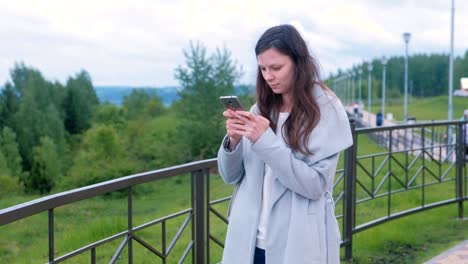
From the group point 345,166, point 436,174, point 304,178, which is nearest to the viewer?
point 304,178

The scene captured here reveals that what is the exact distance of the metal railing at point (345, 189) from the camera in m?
2.21

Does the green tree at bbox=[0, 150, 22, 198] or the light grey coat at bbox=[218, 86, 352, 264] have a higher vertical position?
the light grey coat at bbox=[218, 86, 352, 264]

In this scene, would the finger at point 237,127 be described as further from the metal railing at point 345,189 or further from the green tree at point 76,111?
the green tree at point 76,111

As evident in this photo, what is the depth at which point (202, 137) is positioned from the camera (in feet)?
139

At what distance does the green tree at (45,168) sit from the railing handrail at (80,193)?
41236 millimetres

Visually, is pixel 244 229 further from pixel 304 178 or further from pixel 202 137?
pixel 202 137

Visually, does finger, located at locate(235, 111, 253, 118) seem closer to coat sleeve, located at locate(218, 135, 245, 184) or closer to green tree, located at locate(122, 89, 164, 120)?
coat sleeve, located at locate(218, 135, 245, 184)

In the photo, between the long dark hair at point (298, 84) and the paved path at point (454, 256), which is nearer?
the long dark hair at point (298, 84)

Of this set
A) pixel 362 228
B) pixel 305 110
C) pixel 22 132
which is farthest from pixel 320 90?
pixel 22 132

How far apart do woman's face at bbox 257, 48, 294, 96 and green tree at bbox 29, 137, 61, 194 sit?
Result: 42.3m

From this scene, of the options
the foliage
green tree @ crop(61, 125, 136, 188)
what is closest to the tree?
green tree @ crop(61, 125, 136, 188)

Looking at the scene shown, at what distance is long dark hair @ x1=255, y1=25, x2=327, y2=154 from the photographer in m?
1.76

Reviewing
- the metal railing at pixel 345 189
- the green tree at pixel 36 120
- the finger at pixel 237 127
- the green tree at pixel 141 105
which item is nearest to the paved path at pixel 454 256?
the metal railing at pixel 345 189

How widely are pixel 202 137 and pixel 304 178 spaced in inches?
1606
